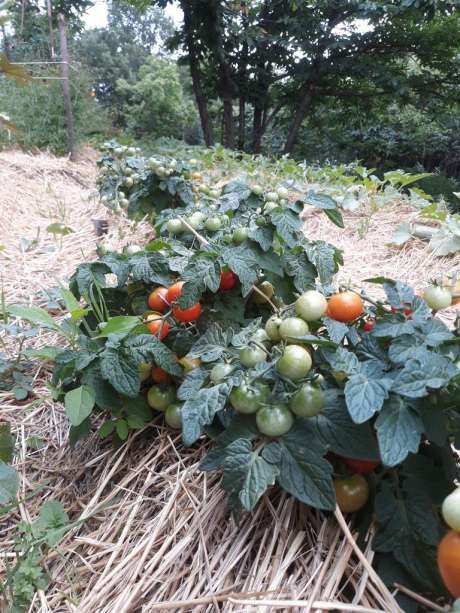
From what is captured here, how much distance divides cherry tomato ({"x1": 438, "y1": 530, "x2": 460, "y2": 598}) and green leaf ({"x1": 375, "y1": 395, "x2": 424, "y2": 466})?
0.09 metres

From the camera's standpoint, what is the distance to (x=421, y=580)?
49cm

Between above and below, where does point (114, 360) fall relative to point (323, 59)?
below

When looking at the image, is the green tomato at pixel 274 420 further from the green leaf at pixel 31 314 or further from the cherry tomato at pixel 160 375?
the green leaf at pixel 31 314

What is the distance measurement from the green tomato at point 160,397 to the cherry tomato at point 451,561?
51 centimetres

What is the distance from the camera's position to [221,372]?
2.09ft


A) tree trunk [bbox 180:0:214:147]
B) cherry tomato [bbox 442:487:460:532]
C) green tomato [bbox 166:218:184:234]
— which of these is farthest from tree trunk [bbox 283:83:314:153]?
cherry tomato [bbox 442:487:460:532]

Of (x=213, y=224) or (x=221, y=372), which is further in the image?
(x=213, y=224)

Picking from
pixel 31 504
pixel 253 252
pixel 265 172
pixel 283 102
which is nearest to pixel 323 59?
pixel 283 102

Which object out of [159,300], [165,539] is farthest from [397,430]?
[159,300]

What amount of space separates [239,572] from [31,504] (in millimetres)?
Result: 436

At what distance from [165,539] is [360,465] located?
0.33m

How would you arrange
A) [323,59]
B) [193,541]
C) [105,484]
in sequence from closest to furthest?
[193,541]
[105,484]
[323,59]

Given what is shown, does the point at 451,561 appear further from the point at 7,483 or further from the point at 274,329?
the point at 7,483

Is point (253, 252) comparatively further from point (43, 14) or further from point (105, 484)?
point (43, 14)
